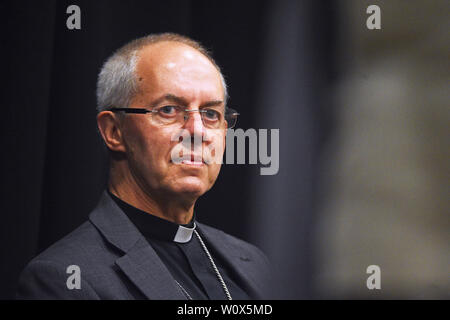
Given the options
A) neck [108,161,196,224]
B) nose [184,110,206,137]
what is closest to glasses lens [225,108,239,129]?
nose [184,110,206,137]

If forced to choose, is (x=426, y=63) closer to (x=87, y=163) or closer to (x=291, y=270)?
(x=291, y=270)

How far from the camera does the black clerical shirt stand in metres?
1.46

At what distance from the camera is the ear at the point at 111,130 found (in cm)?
147

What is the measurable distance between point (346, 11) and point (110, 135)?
92 centimetres

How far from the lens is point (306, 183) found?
66.4 inches

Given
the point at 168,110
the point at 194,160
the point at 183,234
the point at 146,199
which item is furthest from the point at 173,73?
the point at 183,234

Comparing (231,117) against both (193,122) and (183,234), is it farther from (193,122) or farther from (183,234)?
(183,234)

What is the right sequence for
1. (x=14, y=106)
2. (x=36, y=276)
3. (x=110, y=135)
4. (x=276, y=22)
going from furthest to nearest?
1. (x=276, y=22)
2. (x=14, y=106)
3. (x=110, y=135)
4. (x=36, y=276)

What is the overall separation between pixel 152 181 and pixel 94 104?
320mm

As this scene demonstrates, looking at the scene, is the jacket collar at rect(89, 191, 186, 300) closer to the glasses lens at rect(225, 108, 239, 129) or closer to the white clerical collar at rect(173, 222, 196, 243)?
the white clerical collar at rect(173, 222, 196, 243)

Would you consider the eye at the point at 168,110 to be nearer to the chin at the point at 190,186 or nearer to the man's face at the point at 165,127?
the man's face at the point at 165,127

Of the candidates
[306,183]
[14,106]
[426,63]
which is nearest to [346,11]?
[426,63]

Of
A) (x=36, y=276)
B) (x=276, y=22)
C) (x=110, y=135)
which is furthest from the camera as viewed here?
(x=276, y=22)
